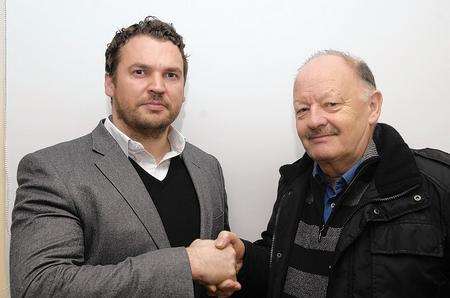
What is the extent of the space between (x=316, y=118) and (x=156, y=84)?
69cm

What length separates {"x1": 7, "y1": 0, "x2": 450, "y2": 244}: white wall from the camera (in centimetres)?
197

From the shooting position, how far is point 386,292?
130 centimetres

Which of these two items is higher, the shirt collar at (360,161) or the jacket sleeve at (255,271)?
the shirt collar at (360,161)

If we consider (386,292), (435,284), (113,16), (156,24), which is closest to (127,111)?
(156,24)

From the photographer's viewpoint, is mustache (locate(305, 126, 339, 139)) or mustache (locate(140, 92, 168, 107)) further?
mustache (locate(140, 92, 168, 107))

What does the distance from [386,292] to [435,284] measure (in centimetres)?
17

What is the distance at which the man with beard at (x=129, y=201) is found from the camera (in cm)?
129

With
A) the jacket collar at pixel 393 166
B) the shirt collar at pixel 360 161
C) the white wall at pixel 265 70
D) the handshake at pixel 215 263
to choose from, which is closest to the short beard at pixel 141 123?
the white wall at pixel 265 70

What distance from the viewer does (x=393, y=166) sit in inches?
55.7

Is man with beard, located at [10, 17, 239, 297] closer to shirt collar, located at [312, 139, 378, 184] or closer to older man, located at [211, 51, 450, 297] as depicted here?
older man, located at [211, 51, 450, 297]

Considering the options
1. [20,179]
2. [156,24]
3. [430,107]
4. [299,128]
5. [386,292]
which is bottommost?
[386,292]

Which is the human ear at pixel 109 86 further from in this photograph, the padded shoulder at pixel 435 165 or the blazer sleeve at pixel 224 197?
the padded shoulder at pixel 435 165

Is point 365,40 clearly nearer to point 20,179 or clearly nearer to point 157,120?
point 157,120

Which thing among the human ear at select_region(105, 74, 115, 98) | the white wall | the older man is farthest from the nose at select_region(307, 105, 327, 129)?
the human ear at select_region(105, 74, 115, 98)
